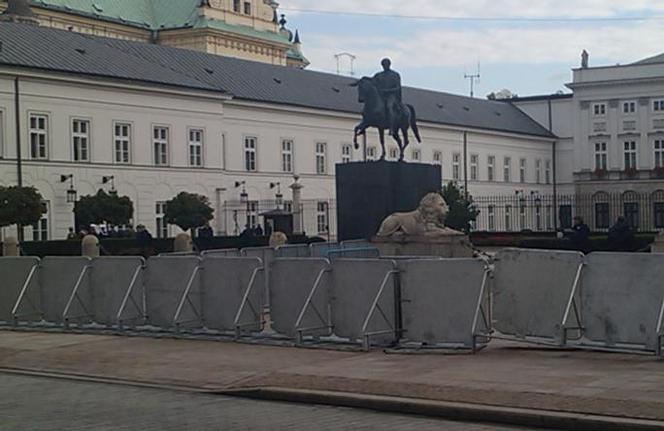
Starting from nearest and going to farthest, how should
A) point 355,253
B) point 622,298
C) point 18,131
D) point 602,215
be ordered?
1. point 622,298
2. point 355,253
3. point 18,131
4. point 602,215

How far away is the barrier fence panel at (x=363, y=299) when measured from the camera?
16.8 m

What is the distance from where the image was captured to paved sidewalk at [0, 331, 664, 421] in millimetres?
12141

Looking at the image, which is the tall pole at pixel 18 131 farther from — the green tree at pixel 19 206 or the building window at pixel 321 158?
the building window at pixel 321 158

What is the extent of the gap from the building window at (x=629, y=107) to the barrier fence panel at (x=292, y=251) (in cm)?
7264

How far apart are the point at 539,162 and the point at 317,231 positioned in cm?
3569

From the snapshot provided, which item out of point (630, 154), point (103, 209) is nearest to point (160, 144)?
point (103, 209)

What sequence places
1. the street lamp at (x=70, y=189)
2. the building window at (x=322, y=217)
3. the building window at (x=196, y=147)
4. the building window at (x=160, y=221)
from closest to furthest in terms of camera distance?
the street lamp at (x=70, y=189) → the building window at (x=160, y=221) → the building window at (x=196, y=147) → the building window at (x=322, y=217)

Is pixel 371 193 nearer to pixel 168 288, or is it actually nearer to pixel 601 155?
pixel 168 288

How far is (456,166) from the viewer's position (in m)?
88.0

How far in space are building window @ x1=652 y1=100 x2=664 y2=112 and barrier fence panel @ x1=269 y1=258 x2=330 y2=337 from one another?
8063cm

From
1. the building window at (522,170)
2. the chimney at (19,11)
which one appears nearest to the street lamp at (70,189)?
the chimney at (19,11)

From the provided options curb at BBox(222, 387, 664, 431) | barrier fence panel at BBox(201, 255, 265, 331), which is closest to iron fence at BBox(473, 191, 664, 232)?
barrier fence panel at BBox(201, 255, 265, 331)

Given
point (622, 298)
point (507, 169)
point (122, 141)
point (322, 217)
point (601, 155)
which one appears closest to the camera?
point (622, 298)

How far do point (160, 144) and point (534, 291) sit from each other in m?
47.9
